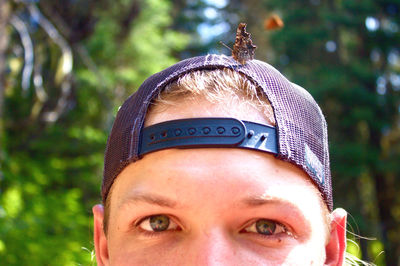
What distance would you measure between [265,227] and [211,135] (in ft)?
1.08

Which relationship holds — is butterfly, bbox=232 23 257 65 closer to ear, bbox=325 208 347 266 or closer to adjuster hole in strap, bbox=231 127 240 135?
adjuster hole in strap, bbox=231 127 240 135

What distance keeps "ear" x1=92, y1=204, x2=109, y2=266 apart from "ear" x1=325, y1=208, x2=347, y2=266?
2.65 ft

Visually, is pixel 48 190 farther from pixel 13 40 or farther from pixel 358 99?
pixel 358 99

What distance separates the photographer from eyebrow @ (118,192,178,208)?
51.5 inches

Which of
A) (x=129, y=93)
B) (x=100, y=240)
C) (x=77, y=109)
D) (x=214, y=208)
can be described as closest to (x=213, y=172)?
(x=214, y=208)

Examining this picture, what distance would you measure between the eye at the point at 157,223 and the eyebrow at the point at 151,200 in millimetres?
57

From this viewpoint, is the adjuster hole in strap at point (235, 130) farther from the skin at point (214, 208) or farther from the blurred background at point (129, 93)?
the blurred background at point (129, 93)

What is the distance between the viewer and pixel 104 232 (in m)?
1.61

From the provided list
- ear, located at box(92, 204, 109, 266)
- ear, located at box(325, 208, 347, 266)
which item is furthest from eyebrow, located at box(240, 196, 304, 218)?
ear, located at box(92, 204, 109, 266)

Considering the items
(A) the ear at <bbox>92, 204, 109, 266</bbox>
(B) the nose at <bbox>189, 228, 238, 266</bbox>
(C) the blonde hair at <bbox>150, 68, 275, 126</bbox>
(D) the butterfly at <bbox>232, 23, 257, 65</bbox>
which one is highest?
(D) the butterfly at <bbox>232, 23, 257, 65</bbox>

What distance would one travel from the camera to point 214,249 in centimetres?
126

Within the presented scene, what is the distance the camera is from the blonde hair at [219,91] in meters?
1.44

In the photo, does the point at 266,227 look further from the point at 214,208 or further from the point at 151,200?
the point at 151,200

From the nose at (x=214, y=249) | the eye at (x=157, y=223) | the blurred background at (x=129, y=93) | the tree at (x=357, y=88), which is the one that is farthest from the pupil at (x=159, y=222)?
the tree at (x=357, y=88)
